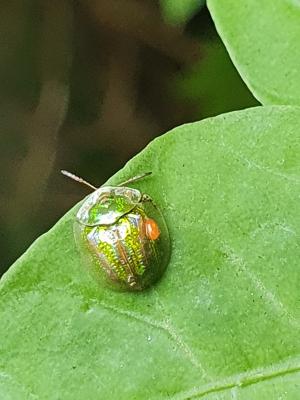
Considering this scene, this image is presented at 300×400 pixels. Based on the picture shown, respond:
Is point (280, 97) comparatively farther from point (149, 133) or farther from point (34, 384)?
point (149, 133)

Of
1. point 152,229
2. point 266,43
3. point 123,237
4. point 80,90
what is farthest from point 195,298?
point 80,90

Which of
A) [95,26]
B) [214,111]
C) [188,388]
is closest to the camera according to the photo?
[188,388]

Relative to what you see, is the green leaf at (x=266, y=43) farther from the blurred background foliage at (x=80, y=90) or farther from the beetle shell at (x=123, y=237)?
the blurred background foliage at (x=80, y=90)

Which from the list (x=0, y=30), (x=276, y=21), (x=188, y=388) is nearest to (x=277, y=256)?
(x=188, y=388)

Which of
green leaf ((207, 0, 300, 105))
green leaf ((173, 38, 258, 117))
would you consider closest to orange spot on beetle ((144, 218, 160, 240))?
green leaf ((207, 0, 300, 105))

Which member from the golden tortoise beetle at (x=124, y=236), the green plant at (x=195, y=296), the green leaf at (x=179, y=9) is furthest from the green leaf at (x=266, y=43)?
the green leaf at (x=179, y=9)
